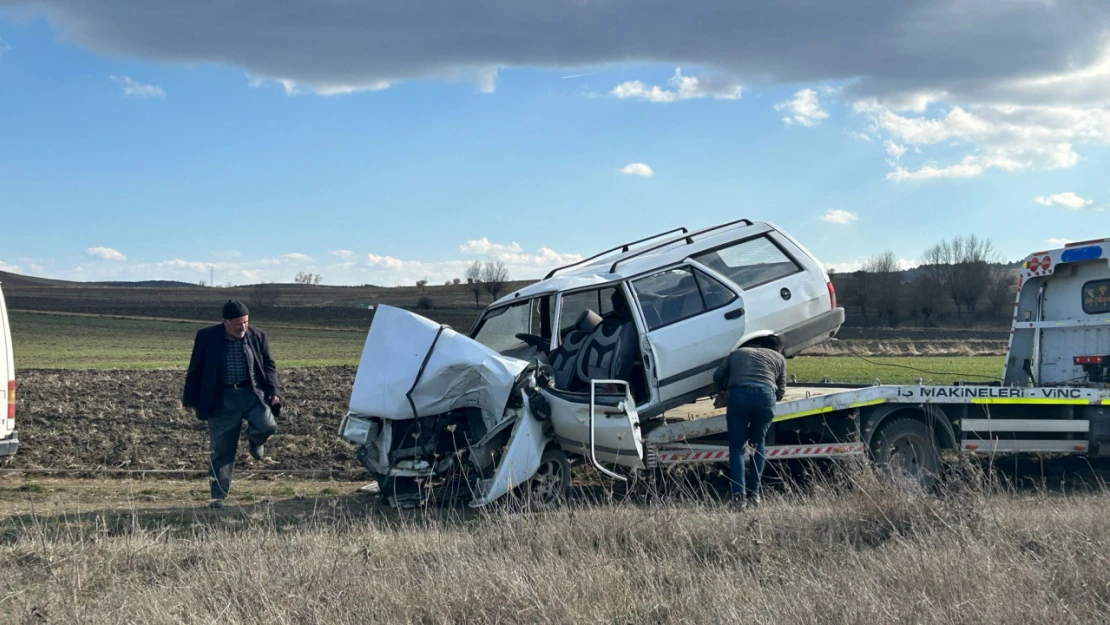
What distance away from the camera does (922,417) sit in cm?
875

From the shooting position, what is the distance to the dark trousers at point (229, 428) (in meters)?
7.92

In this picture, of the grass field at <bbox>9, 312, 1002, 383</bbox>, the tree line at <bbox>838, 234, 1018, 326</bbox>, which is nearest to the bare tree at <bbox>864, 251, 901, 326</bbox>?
the tree line at <bbox>838, 234, 1018, 326</bbox>

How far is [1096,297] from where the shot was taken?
33.9 feet

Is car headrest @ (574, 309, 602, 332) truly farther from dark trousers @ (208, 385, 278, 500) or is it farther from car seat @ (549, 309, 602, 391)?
dark trousers @ (208, 385, 278, 500)

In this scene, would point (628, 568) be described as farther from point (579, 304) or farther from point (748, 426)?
point (579, 304)

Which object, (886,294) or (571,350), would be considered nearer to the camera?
(571,350)

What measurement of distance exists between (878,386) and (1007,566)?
3893 millimetres

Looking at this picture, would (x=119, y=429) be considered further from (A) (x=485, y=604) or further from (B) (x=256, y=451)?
(A) (x=485, y=604)

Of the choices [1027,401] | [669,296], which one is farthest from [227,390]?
[1027,401]

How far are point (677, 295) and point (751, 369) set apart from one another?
1070mm

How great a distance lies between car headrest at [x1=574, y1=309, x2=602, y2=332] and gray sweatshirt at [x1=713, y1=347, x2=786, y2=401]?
1454mm

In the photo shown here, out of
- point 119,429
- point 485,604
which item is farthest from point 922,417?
point 119,429

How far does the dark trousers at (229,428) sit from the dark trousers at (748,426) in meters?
3.95

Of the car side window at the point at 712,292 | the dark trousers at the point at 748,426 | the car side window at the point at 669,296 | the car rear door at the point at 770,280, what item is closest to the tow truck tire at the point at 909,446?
the car rear door at the point at 770,280
